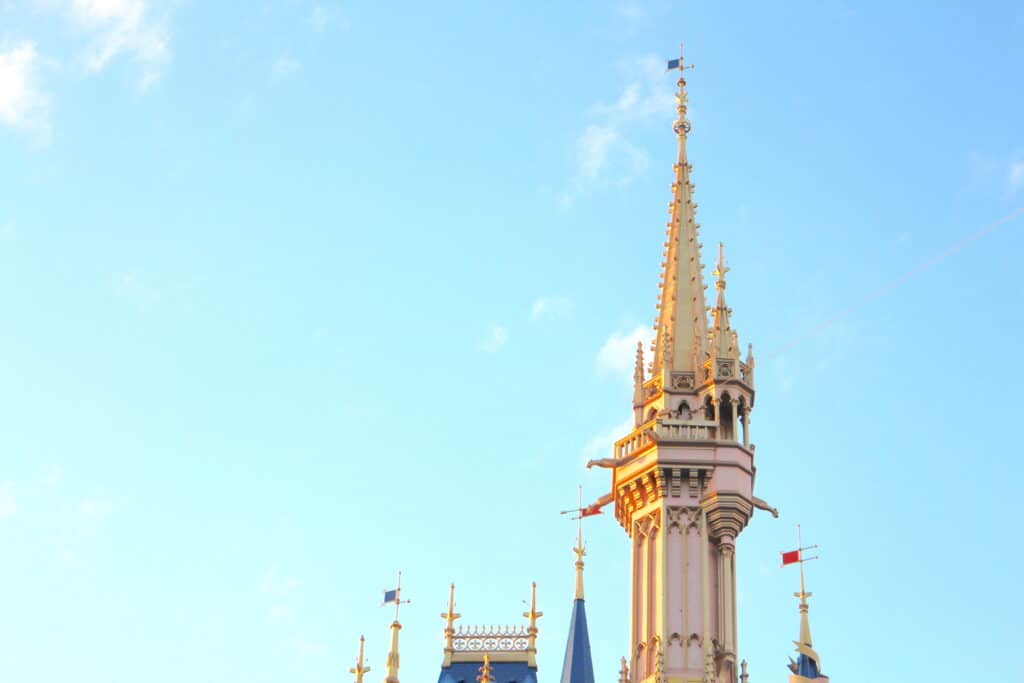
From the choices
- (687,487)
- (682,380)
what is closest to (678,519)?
(687,487)

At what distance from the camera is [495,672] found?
6588cm

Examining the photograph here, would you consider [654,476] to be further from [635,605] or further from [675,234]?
[675,234]

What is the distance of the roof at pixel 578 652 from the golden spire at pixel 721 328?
1003 centimetres

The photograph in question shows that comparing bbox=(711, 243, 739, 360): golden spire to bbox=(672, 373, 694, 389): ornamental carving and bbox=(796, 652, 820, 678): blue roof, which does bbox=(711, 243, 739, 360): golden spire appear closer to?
bbox=(672, 373, 694, 389): ornamental carving

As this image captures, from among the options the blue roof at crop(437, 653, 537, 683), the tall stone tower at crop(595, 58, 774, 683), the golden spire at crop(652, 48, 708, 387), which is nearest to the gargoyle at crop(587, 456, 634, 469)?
the tall stone tower at crop(595, 58, 774, 683)

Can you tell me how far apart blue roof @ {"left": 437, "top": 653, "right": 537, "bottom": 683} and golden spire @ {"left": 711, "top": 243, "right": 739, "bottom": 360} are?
1256cm

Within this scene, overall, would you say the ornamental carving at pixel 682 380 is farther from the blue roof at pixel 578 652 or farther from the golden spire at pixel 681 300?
the blue roof at pixel 578 652

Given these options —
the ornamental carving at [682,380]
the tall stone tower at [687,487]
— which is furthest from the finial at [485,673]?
the ornamental carving at [682,380]

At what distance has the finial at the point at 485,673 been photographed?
64.1 meters

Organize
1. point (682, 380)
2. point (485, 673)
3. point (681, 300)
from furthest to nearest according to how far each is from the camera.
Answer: point (681, 300) < point (682, 380) < point (485, 673)

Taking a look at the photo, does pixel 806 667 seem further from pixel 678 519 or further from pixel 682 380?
pixel 682 380

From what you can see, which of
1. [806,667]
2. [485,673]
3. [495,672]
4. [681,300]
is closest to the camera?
[485,673]

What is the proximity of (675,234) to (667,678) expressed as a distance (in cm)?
1793

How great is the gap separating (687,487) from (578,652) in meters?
6.93
